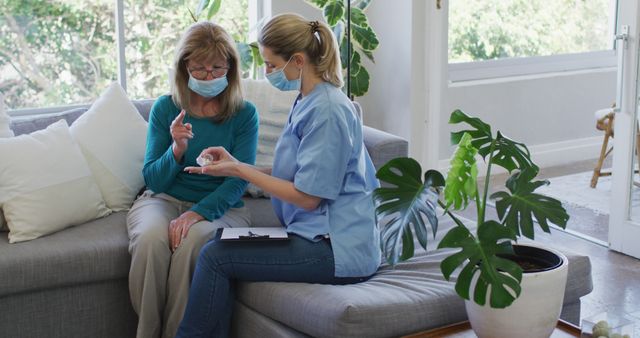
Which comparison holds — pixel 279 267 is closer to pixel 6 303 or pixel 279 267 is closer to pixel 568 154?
pixel 6 303

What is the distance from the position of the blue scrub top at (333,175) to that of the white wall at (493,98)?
221 centimetres

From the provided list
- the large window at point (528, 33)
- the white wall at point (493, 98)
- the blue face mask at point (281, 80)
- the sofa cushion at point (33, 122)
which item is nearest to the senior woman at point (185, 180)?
the blue face mask at point (281, 80)

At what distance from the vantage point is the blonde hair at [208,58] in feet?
9.98

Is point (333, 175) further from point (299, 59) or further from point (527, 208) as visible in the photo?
point (527, 208)

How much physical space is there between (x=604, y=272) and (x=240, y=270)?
1988 millimetres

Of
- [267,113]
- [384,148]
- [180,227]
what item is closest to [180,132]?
[180,227]

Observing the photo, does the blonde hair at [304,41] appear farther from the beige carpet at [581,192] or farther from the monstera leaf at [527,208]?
the beige carpet at [581,192]

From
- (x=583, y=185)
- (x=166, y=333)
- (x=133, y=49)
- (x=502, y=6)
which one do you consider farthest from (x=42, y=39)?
(x=583, y=185)

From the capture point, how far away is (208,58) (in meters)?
3.04

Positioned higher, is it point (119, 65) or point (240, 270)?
point (119, 65)

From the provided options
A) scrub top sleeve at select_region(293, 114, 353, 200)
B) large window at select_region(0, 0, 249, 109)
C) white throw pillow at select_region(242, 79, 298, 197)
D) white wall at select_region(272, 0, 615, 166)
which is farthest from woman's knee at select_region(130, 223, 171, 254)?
white wall at select_region(272, 0, 615, 166)

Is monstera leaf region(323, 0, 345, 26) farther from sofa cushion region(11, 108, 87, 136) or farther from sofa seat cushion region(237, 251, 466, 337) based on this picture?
sofa seat cushion region(237, 251, 466, 337)

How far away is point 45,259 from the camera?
2.90m

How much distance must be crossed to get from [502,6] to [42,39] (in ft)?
8.85
